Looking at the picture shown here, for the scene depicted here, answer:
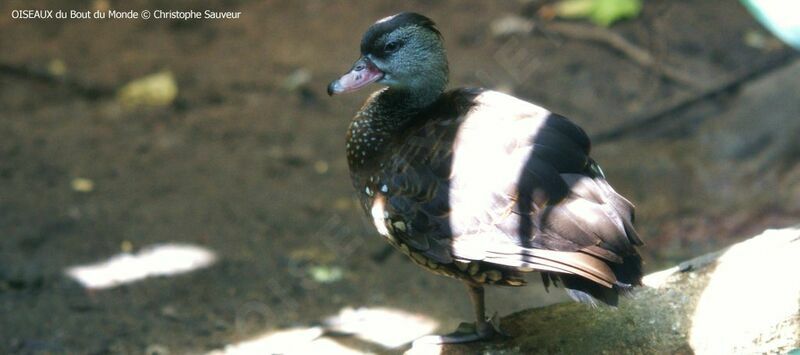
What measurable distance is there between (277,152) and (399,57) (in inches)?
106

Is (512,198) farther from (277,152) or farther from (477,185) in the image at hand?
(277,152)

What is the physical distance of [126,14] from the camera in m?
6.73

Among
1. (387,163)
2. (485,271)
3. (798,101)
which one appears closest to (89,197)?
(387,163)

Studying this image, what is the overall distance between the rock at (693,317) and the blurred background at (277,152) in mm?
701

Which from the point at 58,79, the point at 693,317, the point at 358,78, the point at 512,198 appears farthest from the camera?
the point at 58,79

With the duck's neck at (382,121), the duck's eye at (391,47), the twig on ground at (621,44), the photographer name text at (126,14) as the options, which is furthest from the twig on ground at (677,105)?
the photographer name text at (126,14)

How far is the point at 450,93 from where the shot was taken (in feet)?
10.7

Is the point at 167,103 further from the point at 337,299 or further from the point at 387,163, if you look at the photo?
the point at 387,163

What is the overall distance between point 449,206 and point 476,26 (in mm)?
4072

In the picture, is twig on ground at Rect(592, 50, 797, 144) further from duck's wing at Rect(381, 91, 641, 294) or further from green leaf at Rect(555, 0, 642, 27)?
duck's wing at Rect(381, 91, 641, 294)

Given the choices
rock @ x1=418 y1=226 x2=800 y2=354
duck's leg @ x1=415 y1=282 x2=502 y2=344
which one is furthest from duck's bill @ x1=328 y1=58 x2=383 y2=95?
rock @ x1=418 y1=226 x2=800 y2=354

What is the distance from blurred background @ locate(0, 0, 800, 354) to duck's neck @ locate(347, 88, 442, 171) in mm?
797

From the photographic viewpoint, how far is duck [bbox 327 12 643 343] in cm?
268

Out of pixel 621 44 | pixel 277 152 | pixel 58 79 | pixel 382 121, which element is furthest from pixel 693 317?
pixel 58 79
